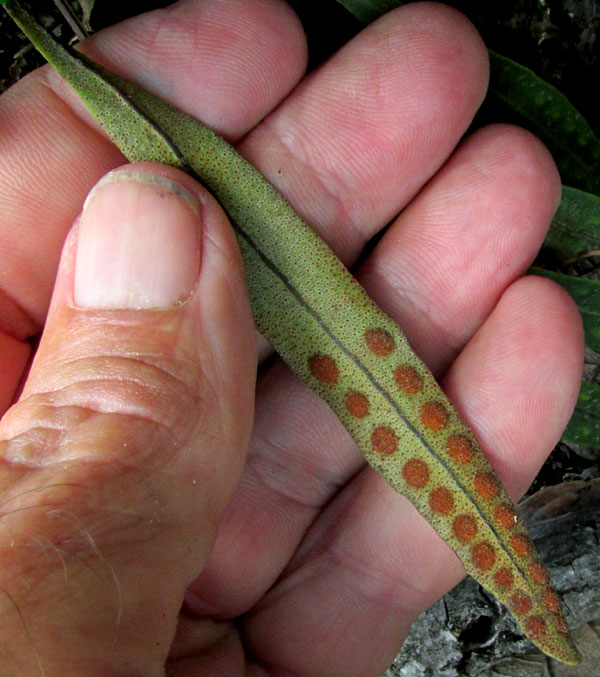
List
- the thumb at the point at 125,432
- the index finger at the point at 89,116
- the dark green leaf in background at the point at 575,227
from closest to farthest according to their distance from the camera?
the thumb at the point at 125,432, the index finger at the point at 89,116, the dark green leaf in background at the point at 575,227

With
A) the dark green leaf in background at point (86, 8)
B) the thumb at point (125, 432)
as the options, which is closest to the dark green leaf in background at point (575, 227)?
the thumb at point (125, 432)

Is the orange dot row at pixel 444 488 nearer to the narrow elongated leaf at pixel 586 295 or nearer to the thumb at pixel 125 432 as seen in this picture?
the thumb at pixel 125 432

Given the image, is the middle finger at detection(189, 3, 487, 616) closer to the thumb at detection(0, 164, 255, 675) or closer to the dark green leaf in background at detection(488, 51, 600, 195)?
the dark green leaf in background at detection(488, 51, 600, 195)

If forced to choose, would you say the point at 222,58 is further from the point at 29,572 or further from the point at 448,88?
the point at 29,572

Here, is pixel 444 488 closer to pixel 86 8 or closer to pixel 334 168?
pixel 334 168

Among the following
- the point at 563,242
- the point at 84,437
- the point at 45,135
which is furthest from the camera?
the point at 563,242

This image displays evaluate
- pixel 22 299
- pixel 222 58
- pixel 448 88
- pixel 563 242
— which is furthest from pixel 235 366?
pixel 563 242
